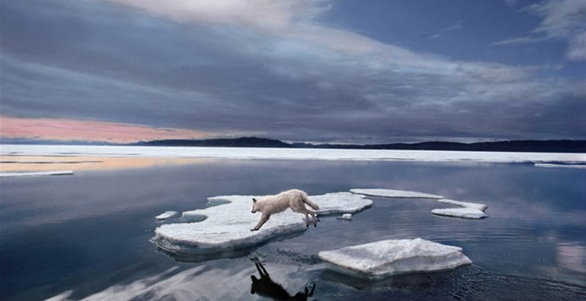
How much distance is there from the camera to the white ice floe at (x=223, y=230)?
32.6ft

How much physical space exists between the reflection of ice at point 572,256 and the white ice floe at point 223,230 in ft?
23.3

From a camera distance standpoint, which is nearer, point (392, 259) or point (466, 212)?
point (392, 259)

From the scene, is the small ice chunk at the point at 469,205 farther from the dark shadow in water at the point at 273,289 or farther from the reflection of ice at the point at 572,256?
the dark shadow in water at the point at 273,289

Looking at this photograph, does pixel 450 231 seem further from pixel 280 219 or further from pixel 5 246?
pixel 5 246

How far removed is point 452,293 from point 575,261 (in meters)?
4.67

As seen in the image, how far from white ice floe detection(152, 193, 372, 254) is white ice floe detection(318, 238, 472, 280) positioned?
250 centimetres

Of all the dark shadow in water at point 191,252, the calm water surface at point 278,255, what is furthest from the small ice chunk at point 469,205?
the dark shadow in water at point 191,252

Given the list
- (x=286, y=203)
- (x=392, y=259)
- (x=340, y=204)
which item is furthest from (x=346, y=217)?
(x=392, y=259)

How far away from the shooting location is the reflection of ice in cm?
880

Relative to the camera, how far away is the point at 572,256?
971 centimetres

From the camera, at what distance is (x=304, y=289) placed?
7332mm

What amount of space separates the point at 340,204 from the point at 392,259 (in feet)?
25.9

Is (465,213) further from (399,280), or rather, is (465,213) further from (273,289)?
(273,289)

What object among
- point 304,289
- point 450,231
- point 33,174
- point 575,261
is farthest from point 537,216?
point 33,174
